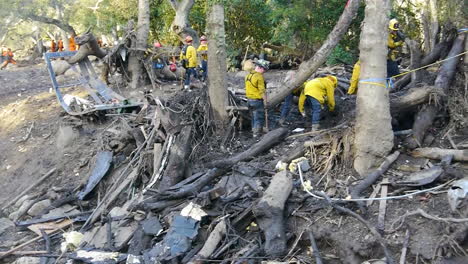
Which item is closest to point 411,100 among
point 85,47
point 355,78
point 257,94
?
point 355,78

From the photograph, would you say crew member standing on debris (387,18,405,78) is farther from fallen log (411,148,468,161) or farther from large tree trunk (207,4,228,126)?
large tree trunk (207,4,228,126)

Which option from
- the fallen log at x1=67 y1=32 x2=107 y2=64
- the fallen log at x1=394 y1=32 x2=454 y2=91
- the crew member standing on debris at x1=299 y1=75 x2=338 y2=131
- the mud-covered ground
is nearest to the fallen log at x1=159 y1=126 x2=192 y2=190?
the mud-covered ground

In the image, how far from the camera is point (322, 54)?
7.99 metres

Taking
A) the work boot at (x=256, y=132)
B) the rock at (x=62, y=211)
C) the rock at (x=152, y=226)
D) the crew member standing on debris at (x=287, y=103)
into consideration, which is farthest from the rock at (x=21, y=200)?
the crew member standing on debris at (x=287, y=103)

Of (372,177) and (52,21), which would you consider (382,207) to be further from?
(52,21)

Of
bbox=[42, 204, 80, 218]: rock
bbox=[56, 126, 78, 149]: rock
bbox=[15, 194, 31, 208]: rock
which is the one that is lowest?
bbox=[15, 194, 31, 208]: rock

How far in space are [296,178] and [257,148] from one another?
1.25 metres

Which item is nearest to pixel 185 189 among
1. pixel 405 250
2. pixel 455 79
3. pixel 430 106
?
pixel 405 250

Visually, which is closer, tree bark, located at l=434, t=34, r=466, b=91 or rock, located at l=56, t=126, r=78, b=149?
tree bark, located at l=434, t=34, r=466, b=91

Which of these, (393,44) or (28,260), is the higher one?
(393,44)

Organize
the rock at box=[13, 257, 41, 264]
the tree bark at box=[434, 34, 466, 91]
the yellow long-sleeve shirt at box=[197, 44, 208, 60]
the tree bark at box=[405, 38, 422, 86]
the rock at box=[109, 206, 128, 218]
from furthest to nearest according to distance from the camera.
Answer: the yellow long-sleeve shirt at box=[197, 44, 208, 60] < the tree bark at box=[405, 38, 422, 86] < the rock at box=[109, 206, 128, 218] < the tree bark at box=[434, 34, 466, 91] < the rock at box=[13, 257, 41, 264]

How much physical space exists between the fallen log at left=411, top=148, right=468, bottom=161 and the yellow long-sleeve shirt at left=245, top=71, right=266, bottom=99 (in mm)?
3193

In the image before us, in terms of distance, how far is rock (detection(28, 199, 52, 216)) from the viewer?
8784mm

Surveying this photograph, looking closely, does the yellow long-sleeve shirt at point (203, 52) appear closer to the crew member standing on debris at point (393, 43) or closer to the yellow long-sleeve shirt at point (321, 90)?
the yellow long-sleeve shirt at point (321, 90)
